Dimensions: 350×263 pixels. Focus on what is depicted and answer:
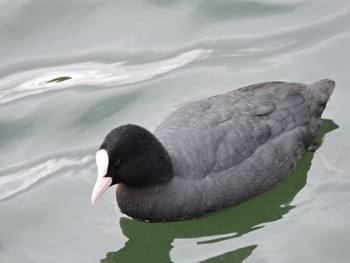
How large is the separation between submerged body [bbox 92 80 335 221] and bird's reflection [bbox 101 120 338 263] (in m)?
0.10

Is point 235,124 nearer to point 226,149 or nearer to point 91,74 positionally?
point 226,149

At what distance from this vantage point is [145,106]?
31.3 feet

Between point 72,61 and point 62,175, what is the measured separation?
2019mm

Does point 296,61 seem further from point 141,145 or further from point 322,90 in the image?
point 141,145

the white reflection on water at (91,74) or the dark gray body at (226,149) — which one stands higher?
the white reflection on water at (91,74)

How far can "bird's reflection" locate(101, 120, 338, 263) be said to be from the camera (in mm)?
7770

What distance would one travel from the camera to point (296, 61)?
394 inches

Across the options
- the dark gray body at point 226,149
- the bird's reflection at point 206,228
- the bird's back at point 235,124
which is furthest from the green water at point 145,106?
the bird's back at point 235,124

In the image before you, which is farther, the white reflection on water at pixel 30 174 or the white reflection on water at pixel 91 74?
the white reflection on water at pixel 91 74

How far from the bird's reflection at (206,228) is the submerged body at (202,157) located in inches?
3.8

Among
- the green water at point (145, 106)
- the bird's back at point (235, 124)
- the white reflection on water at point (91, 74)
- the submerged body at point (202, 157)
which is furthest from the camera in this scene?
the white reflection on water at point (91, 74)

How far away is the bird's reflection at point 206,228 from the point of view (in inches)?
306

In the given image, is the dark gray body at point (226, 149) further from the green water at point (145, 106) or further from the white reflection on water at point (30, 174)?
the white reflection on water at point (30, 174)

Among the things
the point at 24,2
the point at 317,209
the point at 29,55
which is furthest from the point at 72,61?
the point at 317,209
